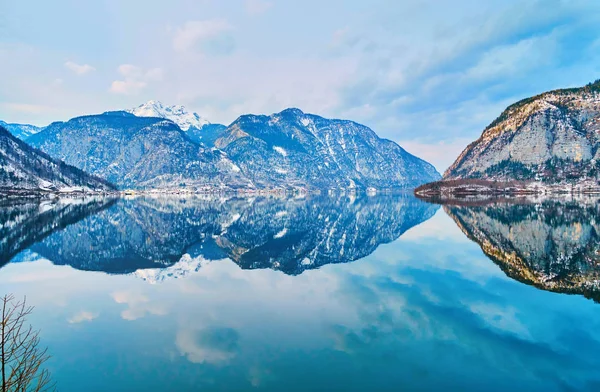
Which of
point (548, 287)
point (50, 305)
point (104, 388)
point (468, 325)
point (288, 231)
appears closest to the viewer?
point (104, 388)

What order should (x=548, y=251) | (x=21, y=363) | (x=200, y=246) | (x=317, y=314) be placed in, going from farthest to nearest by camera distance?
(x=200, y=246), (x=548, y=251), (x=317, y=314), (x=21, y=363)

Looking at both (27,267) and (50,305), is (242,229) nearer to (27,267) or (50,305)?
(27,267)

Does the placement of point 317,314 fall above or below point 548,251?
below

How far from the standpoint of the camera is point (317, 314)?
2305cm

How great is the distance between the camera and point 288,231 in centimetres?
6819

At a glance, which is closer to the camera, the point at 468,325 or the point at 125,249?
the point at 468,325

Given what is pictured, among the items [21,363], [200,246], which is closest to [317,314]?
[21,363]

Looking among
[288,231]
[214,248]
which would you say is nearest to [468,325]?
[214,248]

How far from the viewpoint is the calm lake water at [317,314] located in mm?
15383

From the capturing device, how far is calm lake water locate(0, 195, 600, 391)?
15.4m

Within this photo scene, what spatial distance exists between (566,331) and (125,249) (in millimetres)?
49110

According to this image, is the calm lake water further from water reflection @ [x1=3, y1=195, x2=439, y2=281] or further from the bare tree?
the bare tree

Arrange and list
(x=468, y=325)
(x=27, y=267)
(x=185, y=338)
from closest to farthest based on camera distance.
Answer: (x=185, y=338), (x=468, y=325), (x=27, y=267)

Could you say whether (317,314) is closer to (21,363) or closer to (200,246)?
(21,363)
